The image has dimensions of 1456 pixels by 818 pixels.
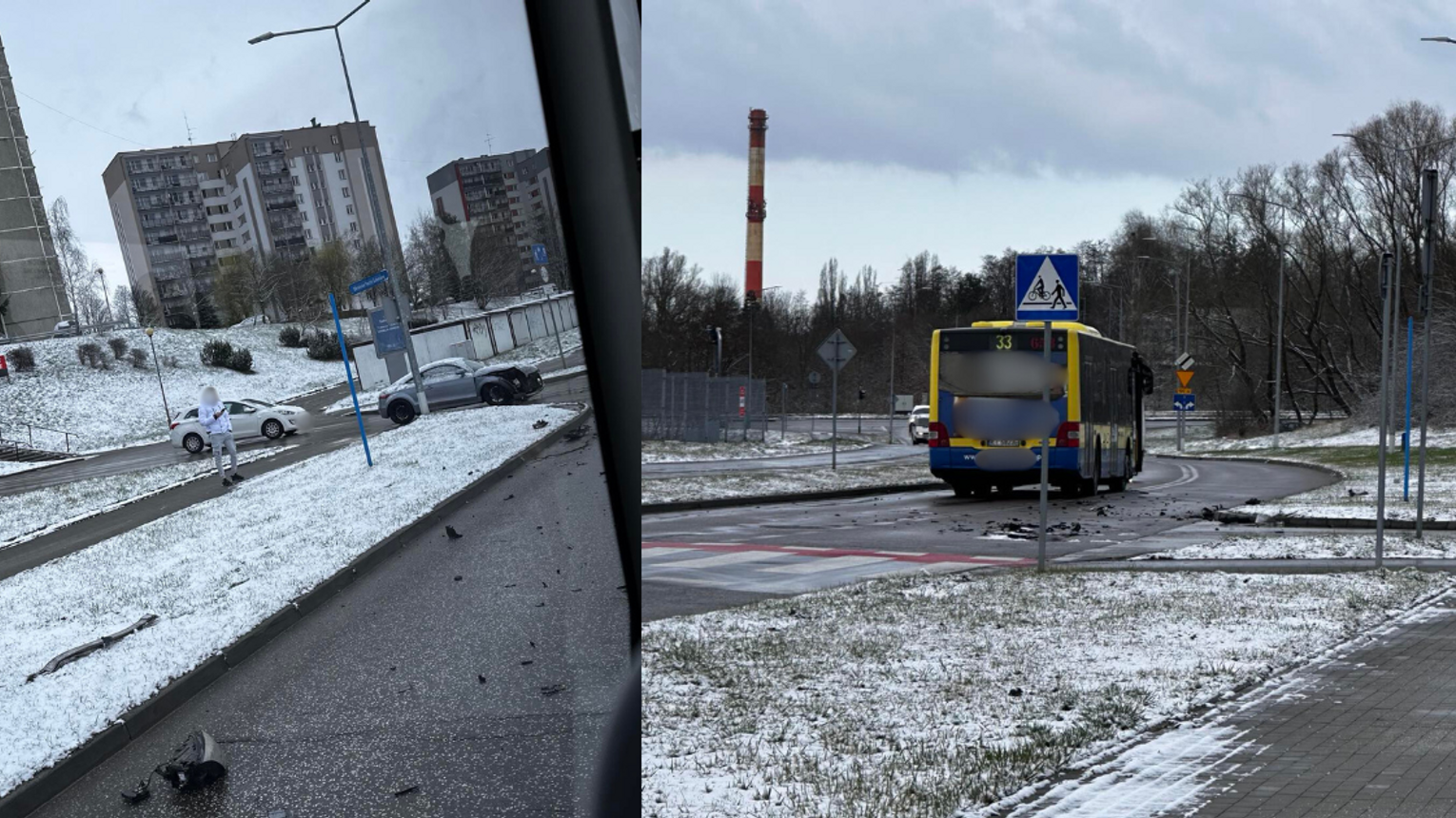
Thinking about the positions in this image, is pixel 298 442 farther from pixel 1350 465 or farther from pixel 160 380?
pixel 1350 465

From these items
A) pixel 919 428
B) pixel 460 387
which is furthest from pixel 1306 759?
pixel 919 428

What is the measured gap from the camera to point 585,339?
0.79 metres

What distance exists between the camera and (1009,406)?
19.5 meters

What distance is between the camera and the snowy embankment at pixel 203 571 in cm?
62

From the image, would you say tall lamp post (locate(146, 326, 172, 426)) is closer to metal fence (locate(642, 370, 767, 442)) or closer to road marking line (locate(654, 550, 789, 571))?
road marking line (locate(654, 550, 789, 571))

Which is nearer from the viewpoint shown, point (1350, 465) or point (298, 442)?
point (298, 442)

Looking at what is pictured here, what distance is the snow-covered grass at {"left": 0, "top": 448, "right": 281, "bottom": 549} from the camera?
67 cm

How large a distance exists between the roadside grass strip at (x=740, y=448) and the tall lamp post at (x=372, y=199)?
2499 centimetres

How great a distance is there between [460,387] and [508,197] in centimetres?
12

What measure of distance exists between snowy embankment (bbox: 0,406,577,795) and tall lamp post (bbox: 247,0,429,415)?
0.03m

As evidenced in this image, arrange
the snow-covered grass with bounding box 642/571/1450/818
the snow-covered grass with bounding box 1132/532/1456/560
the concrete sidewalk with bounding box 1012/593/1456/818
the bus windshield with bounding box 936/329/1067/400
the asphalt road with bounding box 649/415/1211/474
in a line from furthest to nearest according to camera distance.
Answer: the asphalt road with bounding box 649/415/1211/474
the bus windshield with bounding box 936/329/1067/400
the snow-covered grass with bounding box 1132/532/1456/560
the snow-covered grass with bounding box 642/571/1450/818
the concrete sidewalk with bounding box 1012/593/1456/818

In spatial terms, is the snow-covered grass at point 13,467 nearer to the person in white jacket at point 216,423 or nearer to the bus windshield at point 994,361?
the person in white jacket at point 216,423

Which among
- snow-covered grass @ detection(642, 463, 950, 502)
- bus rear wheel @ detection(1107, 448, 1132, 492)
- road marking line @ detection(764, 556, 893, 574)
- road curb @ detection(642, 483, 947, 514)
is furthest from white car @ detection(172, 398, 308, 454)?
bus rear wheel @ detection(1107, 448, 1132, 492)

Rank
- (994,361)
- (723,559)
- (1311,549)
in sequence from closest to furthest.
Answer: (723,559) → (1311,549) → (994,361)
